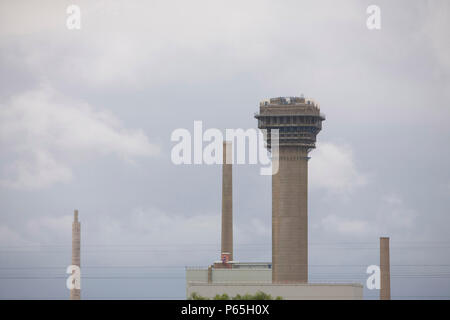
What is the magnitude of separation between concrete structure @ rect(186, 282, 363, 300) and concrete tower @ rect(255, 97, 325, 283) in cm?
2437

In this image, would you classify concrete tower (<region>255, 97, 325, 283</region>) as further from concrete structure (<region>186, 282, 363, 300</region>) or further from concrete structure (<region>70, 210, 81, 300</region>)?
concrete structure (<region>70, 210, 81, 300</region>)

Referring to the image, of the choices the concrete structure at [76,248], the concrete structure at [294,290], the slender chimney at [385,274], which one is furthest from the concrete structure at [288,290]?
the concrete structure at [76,248]

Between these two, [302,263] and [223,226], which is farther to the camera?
[223,226]

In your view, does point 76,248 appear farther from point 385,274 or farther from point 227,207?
point 385,274

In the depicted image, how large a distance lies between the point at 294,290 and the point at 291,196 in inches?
1111

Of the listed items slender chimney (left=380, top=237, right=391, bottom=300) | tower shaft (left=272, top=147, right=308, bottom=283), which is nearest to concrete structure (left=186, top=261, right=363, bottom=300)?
slender chimney (left=380, top=237, right=391, bottom=300)

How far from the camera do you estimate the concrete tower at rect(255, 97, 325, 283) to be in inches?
5842

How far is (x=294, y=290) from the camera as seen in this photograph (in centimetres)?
12212

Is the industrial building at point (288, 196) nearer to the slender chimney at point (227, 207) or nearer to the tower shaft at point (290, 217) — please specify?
the tower shaft at point (290, 217)
